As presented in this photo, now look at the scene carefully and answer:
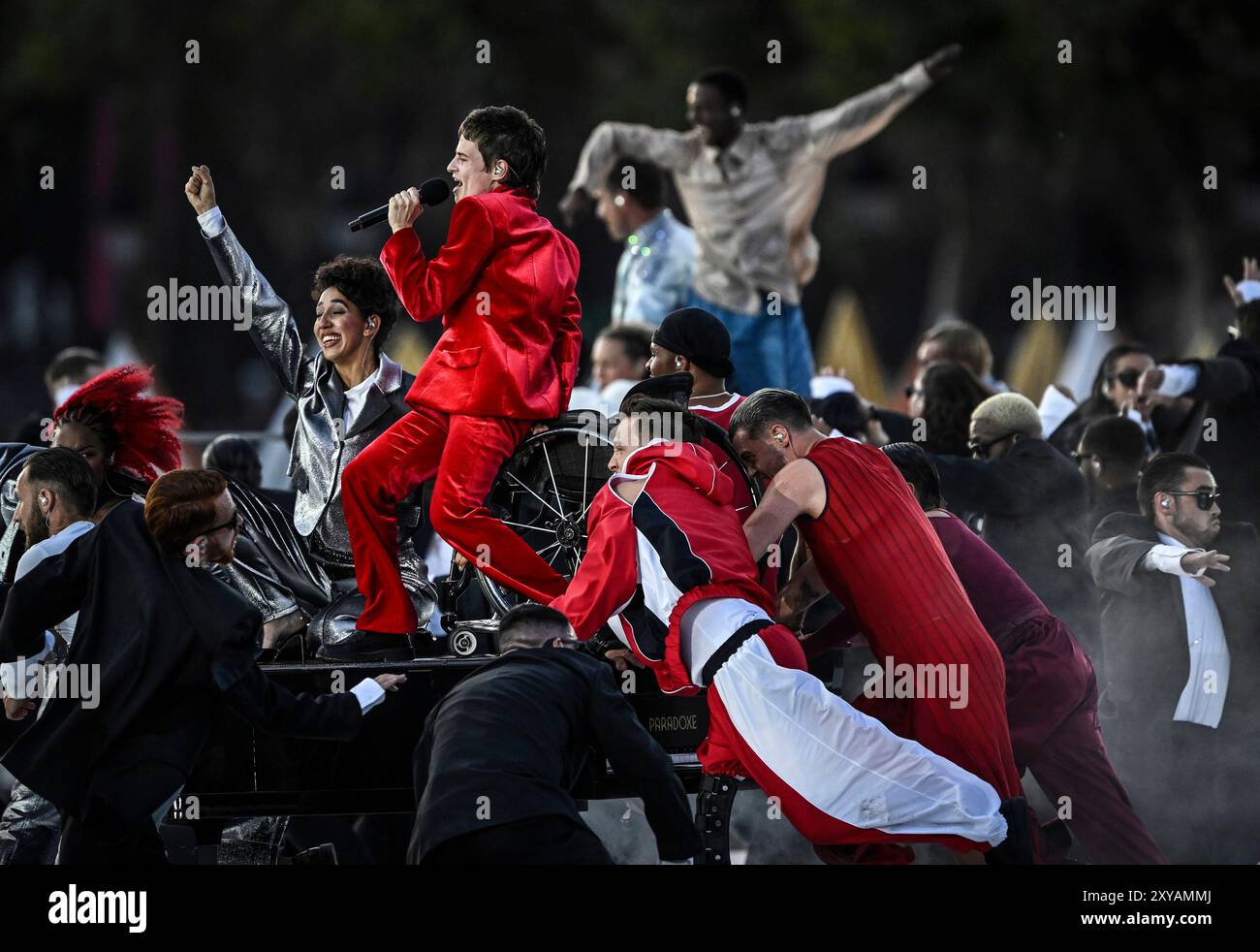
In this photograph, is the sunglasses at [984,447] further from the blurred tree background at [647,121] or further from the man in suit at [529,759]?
the blurred tree background at [647,121]

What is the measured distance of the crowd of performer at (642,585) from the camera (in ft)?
18.6

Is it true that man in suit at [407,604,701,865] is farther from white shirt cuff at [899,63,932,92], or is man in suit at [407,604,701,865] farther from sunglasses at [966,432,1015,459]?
white shirt cuff at [899,63,932,92]

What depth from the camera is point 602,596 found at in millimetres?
5922

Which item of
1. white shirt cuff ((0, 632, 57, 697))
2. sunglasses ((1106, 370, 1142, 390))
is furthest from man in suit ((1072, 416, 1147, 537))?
white shirt cuff ((0, 632, 57, 697))

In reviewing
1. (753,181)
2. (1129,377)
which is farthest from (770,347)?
(1129,377)

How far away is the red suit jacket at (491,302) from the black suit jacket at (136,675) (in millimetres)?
1166

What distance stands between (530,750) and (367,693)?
0.78m

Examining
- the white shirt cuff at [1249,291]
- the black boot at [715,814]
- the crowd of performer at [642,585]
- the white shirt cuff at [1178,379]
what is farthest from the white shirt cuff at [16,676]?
the white shirt cuff at [1249,291]

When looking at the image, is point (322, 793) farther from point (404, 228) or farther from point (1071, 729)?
point (1071, 729)

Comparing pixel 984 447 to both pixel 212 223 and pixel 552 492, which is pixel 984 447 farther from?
pixel 212 223

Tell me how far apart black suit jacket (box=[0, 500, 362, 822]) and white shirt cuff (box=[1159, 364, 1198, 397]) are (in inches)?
159

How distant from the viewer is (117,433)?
6.82 meters
